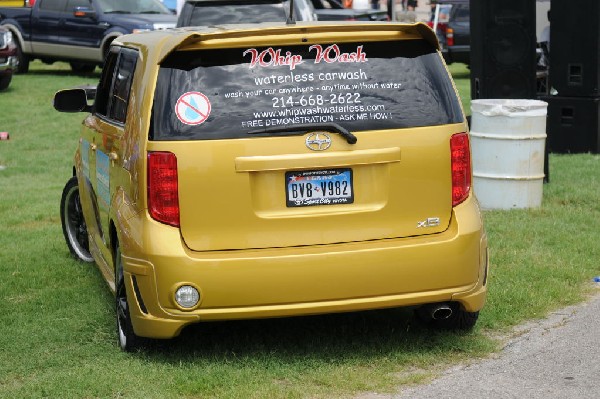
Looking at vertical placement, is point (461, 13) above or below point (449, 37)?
above

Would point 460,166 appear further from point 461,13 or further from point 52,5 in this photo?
point 461,13

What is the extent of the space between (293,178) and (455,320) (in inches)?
55.0

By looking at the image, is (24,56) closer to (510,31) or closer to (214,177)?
(510,31)

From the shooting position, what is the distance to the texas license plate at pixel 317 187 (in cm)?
594

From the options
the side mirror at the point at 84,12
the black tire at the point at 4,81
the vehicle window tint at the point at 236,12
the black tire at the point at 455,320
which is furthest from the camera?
the side mirror at the point at 84,12

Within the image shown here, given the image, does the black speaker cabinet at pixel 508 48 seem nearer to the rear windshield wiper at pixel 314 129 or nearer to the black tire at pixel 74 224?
the black tire at pixel 74 224

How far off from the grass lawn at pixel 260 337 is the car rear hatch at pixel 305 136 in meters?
0.66

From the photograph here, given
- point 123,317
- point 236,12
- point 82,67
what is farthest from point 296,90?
point 82,67

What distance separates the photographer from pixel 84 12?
25.1m

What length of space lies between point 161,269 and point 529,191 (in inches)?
222

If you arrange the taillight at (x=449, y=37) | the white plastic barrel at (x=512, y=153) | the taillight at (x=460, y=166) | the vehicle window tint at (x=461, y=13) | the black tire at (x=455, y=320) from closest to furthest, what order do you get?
1. the taillight at (x=460, y=166)
2. the black tire at (x=455, y=320)
3. the white plastic barrel at (x=512, y=153)
4. the taillight at (x=449, y=37)
5. the vehicle window tint at (x=461, y=13)

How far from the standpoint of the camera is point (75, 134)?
18.5 meters

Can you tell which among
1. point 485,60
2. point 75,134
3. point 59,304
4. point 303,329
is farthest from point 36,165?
point 303,329

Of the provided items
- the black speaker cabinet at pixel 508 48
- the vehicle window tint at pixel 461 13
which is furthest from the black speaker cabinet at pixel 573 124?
the vehicle window tint at pixel 461 13
